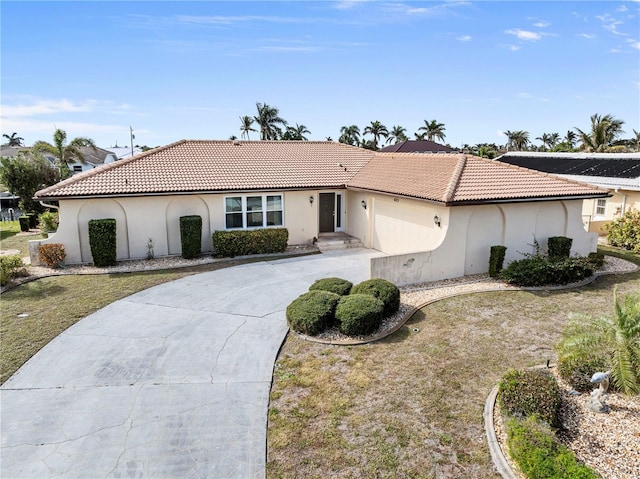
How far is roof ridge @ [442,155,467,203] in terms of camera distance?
44.2 ft

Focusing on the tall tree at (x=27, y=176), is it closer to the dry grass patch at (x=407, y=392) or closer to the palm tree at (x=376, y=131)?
the dry grass patch at (x=407, y=392)

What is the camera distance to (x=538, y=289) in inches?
516

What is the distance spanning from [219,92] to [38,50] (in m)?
11.7

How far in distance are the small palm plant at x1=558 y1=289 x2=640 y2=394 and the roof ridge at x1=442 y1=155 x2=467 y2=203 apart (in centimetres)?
636

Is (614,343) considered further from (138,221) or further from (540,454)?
(138,221)

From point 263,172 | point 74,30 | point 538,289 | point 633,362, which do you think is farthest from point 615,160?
point 74,30

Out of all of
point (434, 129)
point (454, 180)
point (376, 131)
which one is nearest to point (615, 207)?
point (454, 180)

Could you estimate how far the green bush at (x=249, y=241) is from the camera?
1709 centimetres

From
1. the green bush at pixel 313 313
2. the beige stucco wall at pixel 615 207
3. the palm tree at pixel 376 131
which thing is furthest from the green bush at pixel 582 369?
the palm tree at pixel 376 131

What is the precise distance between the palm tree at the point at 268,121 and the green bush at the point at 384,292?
165 ft

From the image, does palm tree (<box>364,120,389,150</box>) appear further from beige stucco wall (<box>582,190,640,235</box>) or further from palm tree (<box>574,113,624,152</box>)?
beige stucco wall (<box>582,190,640,235</box>)

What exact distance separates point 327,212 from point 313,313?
36.3ft

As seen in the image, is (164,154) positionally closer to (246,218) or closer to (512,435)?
(246,218)

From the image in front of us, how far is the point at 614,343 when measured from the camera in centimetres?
706
